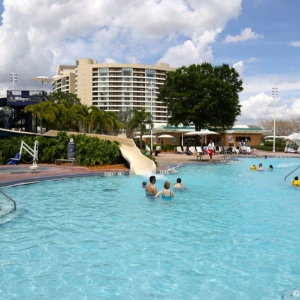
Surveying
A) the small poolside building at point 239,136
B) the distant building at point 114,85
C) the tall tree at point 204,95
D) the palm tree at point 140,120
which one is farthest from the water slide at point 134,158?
the distant building at point 114,85

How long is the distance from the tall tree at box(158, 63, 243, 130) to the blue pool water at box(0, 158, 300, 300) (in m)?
27.5

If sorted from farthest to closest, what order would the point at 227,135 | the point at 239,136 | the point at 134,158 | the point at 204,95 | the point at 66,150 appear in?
the point at 239,136, the point at 227,135, the point at 204,95, the point at 66,150, the point at 134,158

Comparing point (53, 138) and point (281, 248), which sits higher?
point (53, 138)

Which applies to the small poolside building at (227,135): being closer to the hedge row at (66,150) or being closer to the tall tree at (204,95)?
the tall tree at (204,95)

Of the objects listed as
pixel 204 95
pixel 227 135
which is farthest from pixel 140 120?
pixel 227 135

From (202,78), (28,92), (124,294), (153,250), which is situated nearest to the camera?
(124,294)

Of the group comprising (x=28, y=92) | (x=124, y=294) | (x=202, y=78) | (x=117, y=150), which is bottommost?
(x=124, y=294)

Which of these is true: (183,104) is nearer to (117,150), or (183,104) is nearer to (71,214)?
(117,150)

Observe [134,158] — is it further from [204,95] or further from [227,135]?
[227,135]

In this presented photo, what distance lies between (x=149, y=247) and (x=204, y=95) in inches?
1340

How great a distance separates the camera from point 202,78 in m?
39.7

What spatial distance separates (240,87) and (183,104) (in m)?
7.25

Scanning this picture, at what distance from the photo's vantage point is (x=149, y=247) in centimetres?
658

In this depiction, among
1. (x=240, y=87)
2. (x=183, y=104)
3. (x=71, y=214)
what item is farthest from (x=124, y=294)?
(x=240, y=87)
